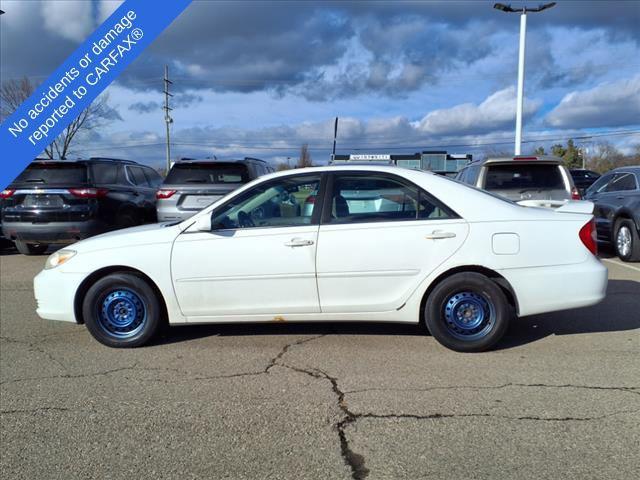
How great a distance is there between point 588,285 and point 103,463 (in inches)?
157

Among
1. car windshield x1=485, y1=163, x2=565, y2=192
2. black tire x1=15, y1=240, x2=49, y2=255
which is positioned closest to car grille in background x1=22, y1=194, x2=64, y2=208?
black tire x1=15, y1=240, x2=49, y2=255

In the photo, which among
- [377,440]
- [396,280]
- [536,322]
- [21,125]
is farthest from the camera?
[536,322]

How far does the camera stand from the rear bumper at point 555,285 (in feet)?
15.0

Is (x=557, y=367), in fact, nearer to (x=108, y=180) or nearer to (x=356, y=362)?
(x=356, y=362)

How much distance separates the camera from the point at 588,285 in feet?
15.1

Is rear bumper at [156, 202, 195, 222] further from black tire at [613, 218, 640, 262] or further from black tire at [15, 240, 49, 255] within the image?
black tire at [613, 218, 640, 262]

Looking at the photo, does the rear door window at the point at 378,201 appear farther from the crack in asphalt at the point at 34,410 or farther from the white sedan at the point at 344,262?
the crack in asphalt at the point at 34,410

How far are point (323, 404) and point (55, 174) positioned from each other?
7.67 m

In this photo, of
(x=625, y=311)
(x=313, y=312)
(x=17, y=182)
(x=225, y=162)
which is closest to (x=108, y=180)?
(x=17, y=182)

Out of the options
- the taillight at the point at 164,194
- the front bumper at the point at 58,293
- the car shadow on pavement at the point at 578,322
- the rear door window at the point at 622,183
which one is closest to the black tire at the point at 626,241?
the rear door window at the point at 622,183

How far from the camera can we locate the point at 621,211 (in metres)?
9.52

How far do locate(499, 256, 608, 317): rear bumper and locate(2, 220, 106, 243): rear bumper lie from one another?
727 centimetres

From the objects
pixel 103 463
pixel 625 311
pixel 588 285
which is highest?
pixel 588 285

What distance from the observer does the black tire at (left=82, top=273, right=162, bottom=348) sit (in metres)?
4.86
